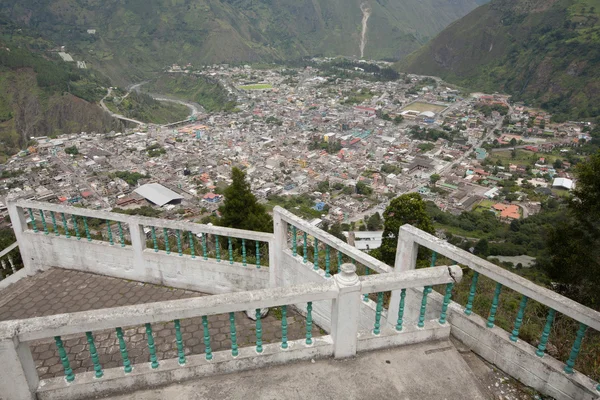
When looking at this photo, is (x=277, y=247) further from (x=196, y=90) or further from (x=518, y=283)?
(x=196, y=90)

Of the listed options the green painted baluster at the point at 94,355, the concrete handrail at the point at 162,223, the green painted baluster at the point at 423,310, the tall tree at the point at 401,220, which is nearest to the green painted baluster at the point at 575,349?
the green painted baluster at the point at 423,310

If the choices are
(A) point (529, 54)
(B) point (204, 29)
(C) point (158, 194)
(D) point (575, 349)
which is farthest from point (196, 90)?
(D) point (575, 349)

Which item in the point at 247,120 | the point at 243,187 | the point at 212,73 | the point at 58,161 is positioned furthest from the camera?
the point at 212,73

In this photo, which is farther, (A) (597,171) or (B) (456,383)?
(A) (597,171)

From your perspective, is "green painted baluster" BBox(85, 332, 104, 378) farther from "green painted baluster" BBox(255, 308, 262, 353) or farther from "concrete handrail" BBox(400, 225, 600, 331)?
"concrete handrail" BBox(400, 225, 600, 331)

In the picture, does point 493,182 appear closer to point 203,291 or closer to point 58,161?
point 203,291

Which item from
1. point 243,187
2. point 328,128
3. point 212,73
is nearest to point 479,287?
point 243,187
